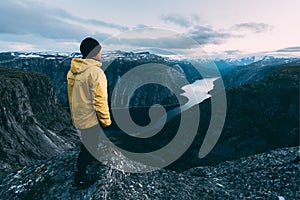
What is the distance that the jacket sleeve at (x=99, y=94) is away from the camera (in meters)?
12.0

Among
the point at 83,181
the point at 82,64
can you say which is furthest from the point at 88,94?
the point at 83,181

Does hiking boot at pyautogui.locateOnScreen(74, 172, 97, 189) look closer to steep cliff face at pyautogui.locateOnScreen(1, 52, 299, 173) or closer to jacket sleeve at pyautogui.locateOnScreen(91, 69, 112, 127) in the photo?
jacket sleeve at pyautogui.locateOnScreen(91, 69, 112, 127)

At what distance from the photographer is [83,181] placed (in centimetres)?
1545

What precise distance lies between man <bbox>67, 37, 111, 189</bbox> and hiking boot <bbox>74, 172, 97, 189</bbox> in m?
2.98

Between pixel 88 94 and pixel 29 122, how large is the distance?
13000cm

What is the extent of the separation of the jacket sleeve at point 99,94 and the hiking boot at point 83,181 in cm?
456

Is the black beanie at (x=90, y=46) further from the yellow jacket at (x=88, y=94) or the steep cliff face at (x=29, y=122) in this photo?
the steep cliff face at (x=29, y=122)

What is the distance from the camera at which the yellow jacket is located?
1208 cm

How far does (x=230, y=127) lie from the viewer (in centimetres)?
11269

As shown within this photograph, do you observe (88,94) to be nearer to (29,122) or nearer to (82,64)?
(82,64)

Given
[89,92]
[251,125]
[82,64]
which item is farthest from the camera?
[251,125]

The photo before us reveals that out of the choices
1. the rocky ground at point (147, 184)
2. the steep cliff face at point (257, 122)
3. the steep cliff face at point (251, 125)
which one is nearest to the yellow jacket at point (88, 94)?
the rocky ground at point (147, 184)

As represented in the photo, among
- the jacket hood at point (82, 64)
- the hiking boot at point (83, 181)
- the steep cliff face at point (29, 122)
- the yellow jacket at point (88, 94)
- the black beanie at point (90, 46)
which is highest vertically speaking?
the black beanie at point (90, 46)

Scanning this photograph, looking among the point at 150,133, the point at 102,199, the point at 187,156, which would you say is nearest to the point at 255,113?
the point at 187,156
